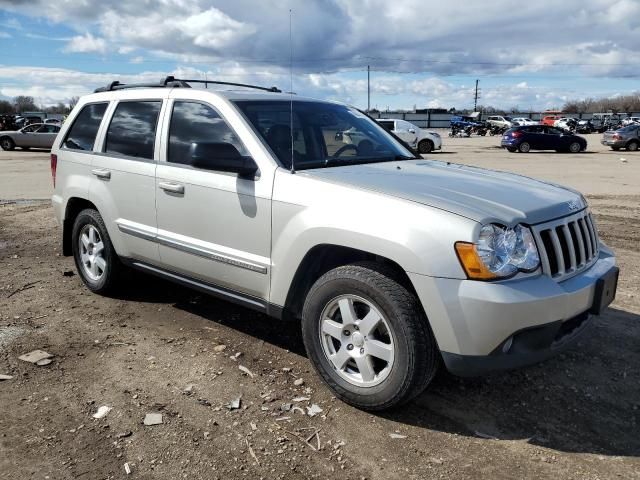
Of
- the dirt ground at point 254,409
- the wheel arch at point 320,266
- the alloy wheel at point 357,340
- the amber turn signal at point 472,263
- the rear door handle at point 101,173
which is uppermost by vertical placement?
the rear door handle at point 101,173

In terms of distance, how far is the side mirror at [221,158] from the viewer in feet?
11.9

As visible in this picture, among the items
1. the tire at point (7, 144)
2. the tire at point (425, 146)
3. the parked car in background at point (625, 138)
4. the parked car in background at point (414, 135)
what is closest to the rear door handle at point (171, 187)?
the parked car in background at point (414, 135)

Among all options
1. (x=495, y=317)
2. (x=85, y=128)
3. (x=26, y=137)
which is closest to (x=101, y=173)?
(x=85, y=128)

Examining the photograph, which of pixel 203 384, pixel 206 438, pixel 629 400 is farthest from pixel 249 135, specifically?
pixel 629 400

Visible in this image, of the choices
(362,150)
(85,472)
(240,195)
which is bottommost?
(85,472)

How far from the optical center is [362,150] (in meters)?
4.39

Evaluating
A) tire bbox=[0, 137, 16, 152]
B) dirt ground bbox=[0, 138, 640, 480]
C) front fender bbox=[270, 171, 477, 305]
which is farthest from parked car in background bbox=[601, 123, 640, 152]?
front fender bbox=[270, 171, 477, 305]

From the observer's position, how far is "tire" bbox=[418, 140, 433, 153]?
88.2ft

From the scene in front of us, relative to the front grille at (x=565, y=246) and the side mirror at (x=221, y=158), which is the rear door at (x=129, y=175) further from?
the front grille at (x=565, y=246)

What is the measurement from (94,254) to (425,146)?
23.4 meters

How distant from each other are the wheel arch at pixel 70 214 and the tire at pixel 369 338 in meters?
2.81

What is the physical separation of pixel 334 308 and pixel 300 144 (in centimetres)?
126

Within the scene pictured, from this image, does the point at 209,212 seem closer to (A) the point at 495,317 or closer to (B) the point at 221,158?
(B) the point at 221,158

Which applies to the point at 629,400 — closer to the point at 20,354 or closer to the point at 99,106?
the point at 20,354
